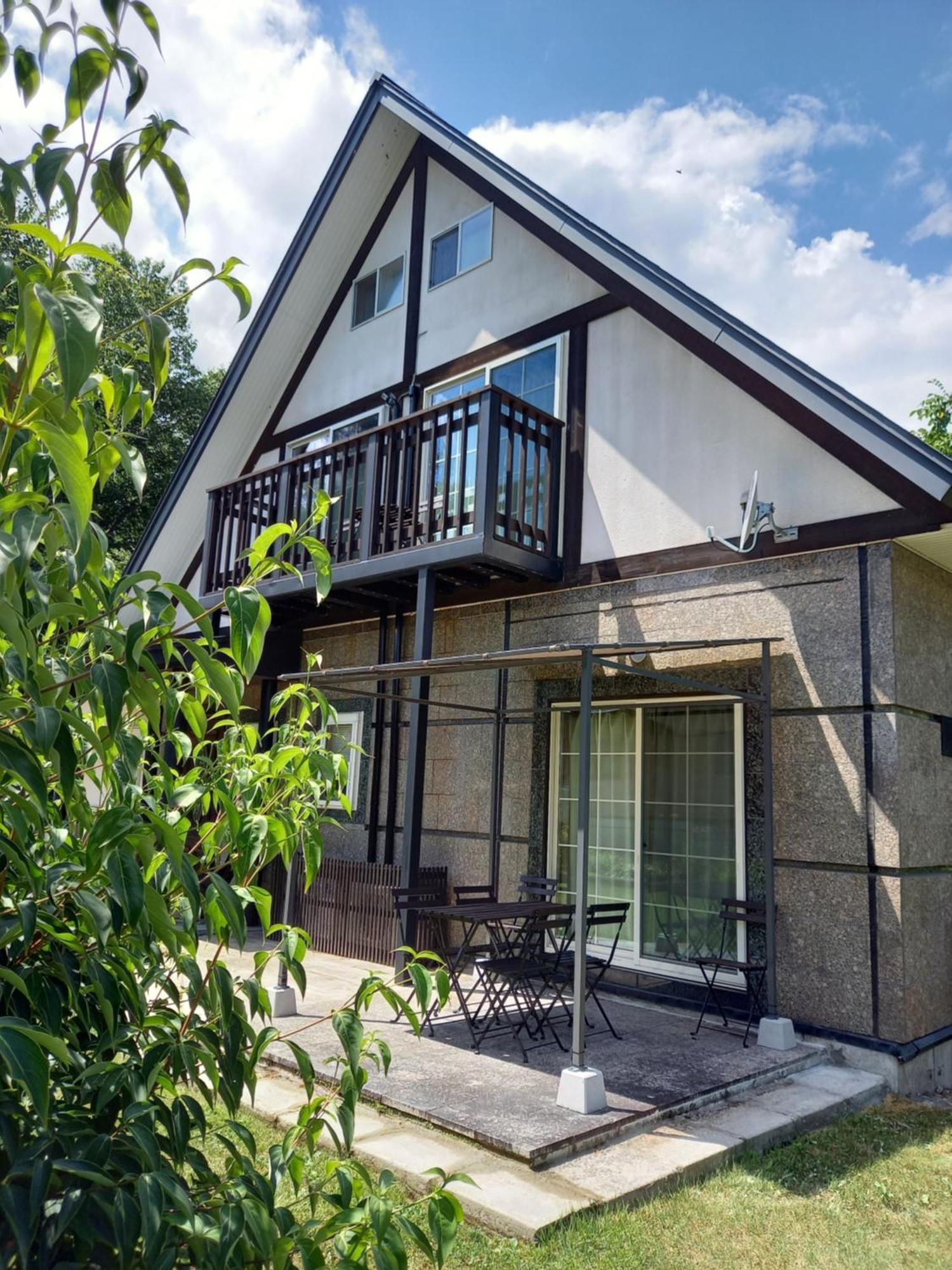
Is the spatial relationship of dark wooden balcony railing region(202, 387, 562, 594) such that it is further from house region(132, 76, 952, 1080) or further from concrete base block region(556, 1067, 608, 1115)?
concrete base block region(556, 1067, 608, 1115)

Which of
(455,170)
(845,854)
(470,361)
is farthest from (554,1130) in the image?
(455,170)

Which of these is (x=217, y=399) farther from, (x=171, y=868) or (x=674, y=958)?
(x=171, y=868)

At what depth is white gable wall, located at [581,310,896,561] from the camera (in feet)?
21.2

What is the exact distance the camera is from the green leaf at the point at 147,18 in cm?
126

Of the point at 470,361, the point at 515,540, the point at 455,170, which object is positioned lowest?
the point at 515,540

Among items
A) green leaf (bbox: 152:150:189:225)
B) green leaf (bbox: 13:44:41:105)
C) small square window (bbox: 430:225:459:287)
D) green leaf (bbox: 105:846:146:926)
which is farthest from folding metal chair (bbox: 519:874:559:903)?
green leaf (bbox: 13:44:41:105)

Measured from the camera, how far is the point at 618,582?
7570mm

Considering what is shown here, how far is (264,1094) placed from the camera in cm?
502

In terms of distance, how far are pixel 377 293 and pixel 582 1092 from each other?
919 centimetres

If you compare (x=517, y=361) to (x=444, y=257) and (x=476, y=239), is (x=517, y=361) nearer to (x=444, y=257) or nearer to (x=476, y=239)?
(x=476, y=239)

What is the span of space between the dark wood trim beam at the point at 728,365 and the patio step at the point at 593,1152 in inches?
141

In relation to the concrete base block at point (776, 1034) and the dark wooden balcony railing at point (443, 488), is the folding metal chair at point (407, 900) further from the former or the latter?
the dark wooden balcony railing at point (443, 488)

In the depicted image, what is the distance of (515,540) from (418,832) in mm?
2577

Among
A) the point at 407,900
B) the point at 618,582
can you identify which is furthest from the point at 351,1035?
the point at 618,582
